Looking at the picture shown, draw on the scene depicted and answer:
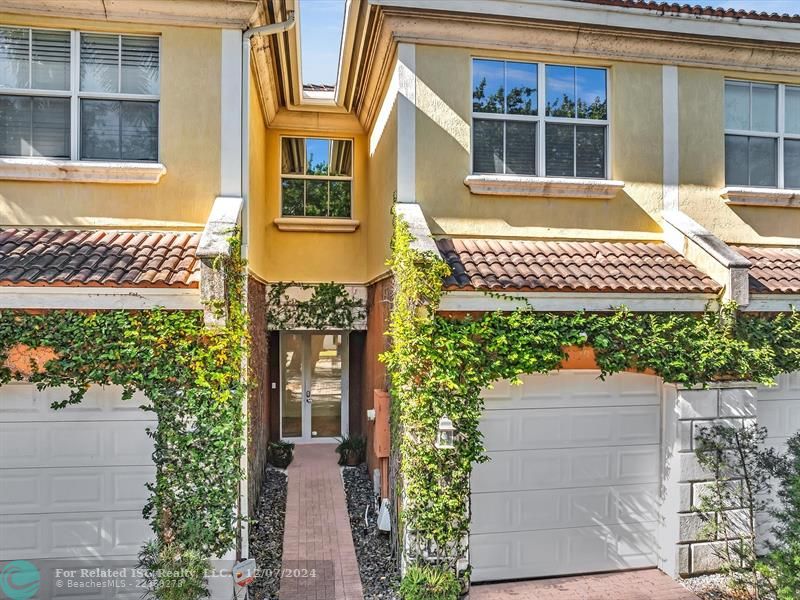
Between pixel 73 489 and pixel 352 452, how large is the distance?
5730 millimetres

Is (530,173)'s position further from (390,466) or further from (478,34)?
(390,466)

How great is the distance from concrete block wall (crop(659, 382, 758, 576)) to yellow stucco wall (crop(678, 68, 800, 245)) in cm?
252

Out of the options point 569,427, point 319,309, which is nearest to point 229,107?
point 319,309

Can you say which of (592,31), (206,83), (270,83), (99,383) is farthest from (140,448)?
(592,31)

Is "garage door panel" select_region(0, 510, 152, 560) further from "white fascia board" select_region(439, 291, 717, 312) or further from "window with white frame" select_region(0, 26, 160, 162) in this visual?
"white fascia board" select_region(439, 291, 717, 312)

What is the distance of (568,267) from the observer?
6844 millimetres

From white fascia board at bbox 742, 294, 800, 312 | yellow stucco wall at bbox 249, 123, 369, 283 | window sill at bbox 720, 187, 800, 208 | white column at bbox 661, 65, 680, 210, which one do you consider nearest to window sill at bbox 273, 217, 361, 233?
yellow stucco wall at bbox 249, 123, 369, 283

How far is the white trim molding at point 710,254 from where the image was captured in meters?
6.69

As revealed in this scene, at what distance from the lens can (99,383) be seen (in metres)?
5.99

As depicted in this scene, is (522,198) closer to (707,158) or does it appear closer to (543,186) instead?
(543,186)

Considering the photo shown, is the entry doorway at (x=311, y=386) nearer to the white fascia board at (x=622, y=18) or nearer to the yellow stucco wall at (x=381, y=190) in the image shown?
the yellow stucco wall at (x=381, y=190)

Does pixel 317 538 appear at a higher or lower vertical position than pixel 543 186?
lower

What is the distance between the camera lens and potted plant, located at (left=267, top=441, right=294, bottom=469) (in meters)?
11.1

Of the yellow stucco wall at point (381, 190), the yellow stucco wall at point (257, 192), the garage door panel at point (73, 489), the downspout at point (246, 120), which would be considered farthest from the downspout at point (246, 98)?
the garage door panel at point (73, 489)
